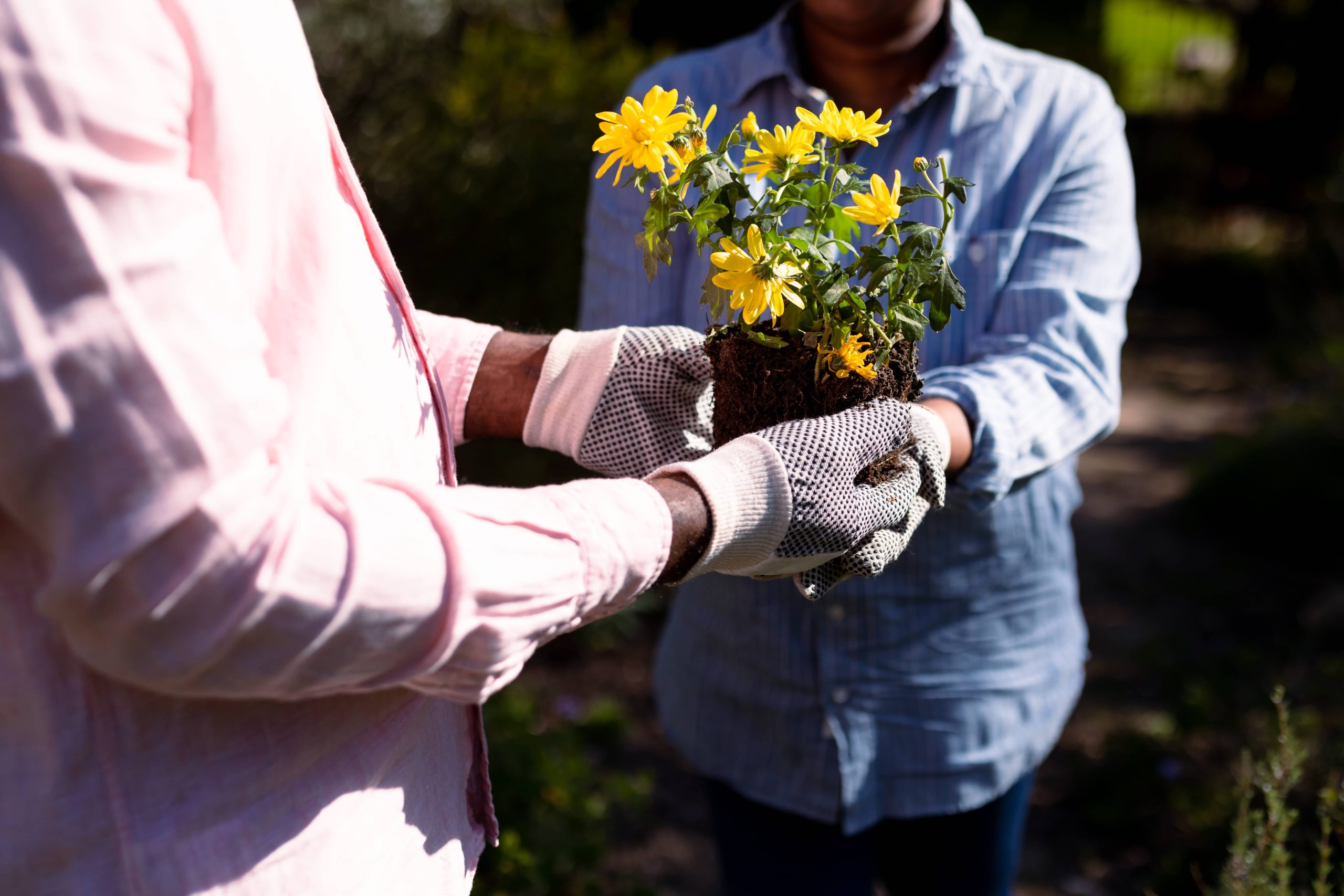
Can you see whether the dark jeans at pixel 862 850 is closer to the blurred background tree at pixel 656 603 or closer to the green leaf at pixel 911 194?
the blurred background tree at pixel 656 603

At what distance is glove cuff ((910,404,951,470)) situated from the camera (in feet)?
4.94

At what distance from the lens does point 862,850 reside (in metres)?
1.98

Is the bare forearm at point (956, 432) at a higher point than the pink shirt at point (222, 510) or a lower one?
lower

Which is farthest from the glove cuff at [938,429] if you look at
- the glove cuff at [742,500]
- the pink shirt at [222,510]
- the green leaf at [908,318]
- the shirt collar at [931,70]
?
the shirt collar at [931,70]

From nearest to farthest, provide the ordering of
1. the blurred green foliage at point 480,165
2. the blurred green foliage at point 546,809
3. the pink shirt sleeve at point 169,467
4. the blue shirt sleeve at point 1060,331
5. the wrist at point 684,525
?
the pink shirt sleeve at point 169,467, the wrist at point 684,525, the blue shirt sleeve at point 1060,331, the blurred green foliage at point 546,809, the blurred green foliage at point 480,165

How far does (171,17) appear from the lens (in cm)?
87

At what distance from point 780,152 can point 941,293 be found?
0.27 metres

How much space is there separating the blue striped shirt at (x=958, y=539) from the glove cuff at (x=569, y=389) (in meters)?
0.40

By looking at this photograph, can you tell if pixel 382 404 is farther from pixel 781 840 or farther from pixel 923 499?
pixel 781 840

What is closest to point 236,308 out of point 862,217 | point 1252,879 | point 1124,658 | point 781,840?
point 862,217

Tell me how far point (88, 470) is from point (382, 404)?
35cm

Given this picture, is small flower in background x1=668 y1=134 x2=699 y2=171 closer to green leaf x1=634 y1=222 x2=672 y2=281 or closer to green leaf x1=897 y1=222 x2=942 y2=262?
green leaf x1=634 y1=222 x2=672 y2=281

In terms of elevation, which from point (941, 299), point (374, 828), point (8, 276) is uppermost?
point (8, 276)

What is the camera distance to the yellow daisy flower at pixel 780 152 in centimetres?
138
